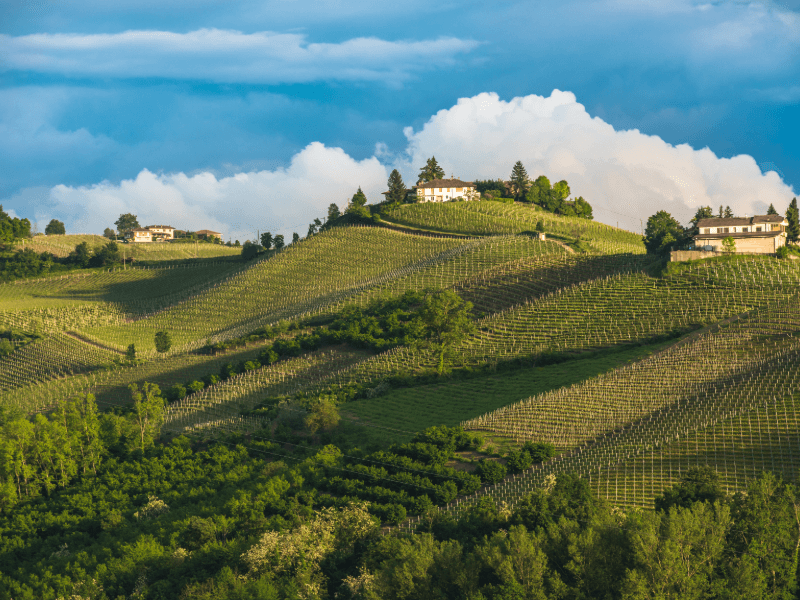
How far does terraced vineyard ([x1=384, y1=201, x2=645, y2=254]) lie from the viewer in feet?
413

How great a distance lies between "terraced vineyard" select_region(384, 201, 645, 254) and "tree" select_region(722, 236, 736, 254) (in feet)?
106

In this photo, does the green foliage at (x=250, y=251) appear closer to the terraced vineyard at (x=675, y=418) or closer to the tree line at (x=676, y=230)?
the tree line at (x=676, y=230)

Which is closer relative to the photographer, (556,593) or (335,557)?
(556,593)

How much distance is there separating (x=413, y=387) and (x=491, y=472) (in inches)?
809

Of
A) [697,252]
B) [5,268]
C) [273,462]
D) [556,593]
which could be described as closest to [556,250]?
[697,252]

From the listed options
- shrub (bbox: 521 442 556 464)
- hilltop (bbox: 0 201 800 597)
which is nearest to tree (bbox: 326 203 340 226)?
hilltop (bbox: 0 201 800 597)

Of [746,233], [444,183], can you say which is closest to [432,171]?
[444,183]

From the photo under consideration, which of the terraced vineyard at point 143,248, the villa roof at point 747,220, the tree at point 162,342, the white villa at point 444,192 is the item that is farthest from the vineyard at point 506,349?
the terraced vineyard at point 143,248

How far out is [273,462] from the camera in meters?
51.4

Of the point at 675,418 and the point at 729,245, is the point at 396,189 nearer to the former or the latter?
the point at 729,245

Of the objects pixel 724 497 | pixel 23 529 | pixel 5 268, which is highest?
pixel 5 268

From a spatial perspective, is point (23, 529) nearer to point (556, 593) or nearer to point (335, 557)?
point (335, 557)

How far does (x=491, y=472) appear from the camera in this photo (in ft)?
148

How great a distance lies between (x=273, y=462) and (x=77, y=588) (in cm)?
1538
